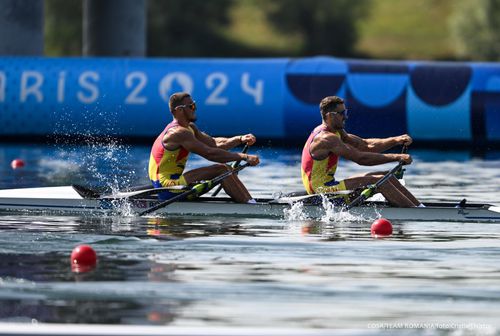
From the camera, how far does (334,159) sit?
17.8 metres

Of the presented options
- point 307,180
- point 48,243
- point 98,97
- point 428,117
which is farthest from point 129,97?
point 48,243

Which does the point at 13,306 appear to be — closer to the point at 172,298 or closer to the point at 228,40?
the point at 172,298

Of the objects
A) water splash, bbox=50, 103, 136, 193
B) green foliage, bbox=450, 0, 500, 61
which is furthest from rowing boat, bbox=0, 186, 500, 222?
green foliage, bbox=450, 0, 500, 61

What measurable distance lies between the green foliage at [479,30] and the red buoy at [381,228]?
54.6 metres

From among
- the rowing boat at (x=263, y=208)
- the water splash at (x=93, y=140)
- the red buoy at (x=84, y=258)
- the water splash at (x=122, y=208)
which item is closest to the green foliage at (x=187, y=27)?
the water splash at (x=93, y=140)

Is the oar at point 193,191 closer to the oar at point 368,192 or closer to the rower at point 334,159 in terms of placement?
the rower at point 334,159

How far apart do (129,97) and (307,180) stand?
16.9m

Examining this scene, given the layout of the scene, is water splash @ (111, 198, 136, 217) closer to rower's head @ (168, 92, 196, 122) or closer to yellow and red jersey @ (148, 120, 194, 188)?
yellow and red jersey @ (148, 120, 194, 188)

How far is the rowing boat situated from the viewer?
17.2 meters

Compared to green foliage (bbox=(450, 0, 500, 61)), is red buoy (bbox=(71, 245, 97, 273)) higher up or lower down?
lower down

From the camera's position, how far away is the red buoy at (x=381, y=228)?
1609cm

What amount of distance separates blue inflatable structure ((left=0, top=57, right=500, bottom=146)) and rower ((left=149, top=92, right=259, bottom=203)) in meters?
15.0

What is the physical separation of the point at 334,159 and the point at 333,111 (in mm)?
680

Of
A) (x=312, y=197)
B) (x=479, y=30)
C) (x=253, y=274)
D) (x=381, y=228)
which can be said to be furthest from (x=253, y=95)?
(x=479, y=30)
